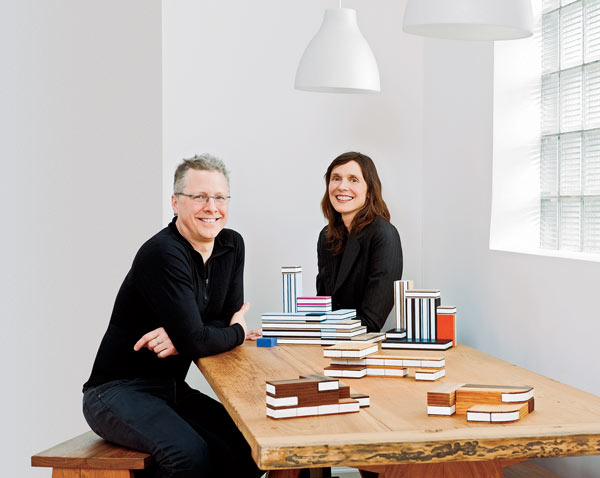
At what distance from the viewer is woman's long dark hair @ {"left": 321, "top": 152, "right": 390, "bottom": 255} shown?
396 centimetres

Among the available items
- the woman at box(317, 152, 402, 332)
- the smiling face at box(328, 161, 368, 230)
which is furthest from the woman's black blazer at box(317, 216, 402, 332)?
the smiling face at box(328, 161, 368, 230)

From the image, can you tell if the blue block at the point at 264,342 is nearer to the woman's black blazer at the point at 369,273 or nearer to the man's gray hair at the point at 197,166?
the woman's black blazer at the point at 369,273

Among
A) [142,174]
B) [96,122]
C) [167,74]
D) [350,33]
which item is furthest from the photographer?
[96,122]

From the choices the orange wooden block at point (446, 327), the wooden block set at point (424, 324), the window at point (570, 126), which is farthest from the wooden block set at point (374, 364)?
the window at point (570, 126)

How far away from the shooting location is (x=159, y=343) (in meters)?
3.07

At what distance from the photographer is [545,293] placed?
3.17m

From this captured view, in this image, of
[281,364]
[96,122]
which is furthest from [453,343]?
[96,122]

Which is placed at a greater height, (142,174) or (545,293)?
(142,174)

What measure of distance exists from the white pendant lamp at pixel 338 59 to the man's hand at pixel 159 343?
1311 millimetres

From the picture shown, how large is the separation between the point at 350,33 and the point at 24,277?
9.01 feet

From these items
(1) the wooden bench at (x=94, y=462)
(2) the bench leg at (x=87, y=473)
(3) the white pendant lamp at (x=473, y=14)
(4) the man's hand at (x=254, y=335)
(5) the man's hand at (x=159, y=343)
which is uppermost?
(3) the white pendant lamp at (x=473, y=14)

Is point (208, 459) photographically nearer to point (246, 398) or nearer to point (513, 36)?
point (246, 398)

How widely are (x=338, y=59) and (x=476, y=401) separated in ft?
6.60

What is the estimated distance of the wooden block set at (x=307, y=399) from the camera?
2.02 m
